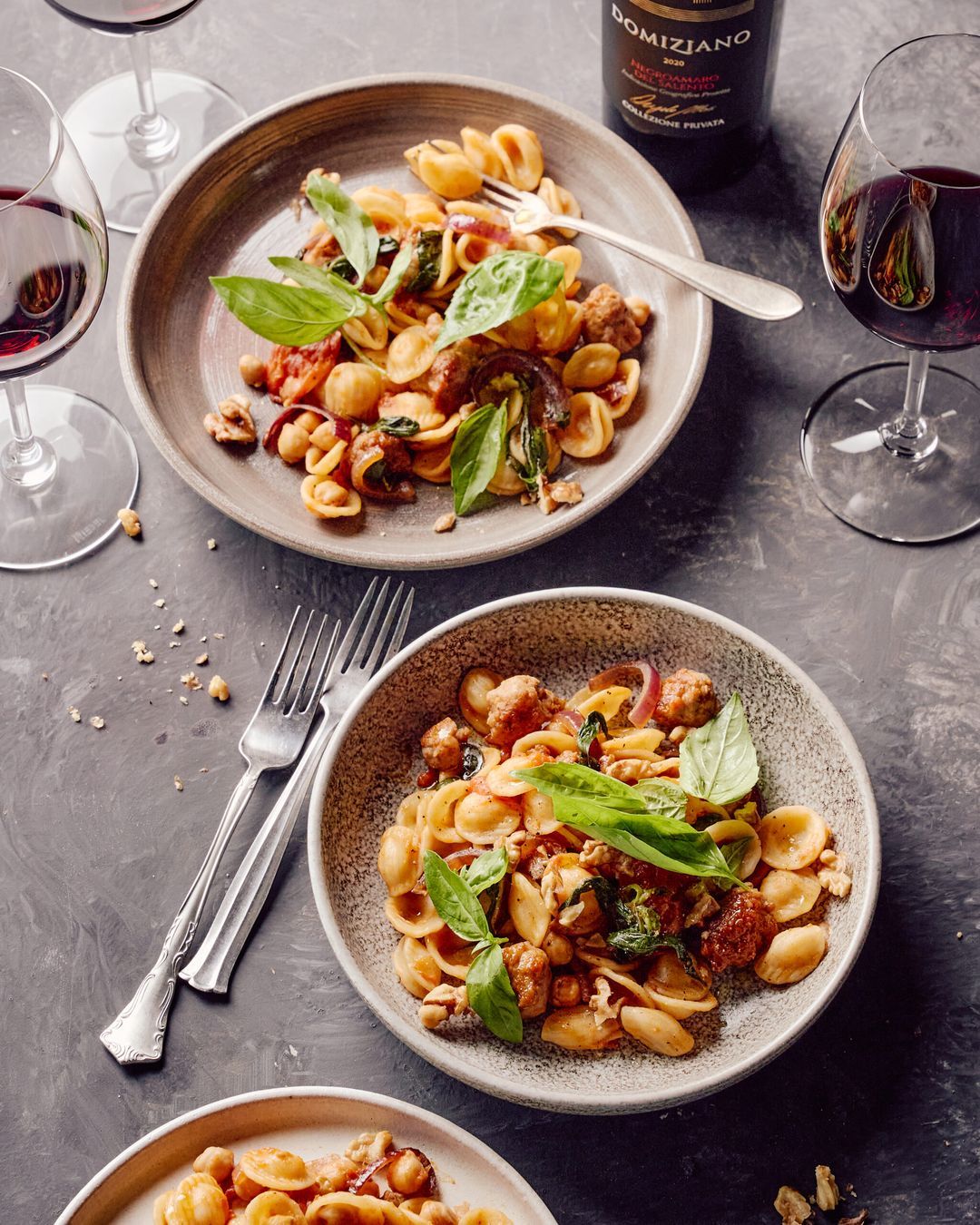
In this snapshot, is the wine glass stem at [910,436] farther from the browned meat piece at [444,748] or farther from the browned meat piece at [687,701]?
the browned meat piece at [444,748]

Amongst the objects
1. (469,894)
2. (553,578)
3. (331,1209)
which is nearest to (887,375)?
(553,578)

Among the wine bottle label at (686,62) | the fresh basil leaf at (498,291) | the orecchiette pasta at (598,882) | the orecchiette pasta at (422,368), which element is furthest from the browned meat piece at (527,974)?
the wine bottle label at (686,62)

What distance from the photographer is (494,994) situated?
2188mm

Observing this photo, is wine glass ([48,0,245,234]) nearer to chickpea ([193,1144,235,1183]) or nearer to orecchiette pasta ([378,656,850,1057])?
orecchiette pasta ([378,656,850,1057])

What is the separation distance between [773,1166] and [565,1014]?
414 millimetres

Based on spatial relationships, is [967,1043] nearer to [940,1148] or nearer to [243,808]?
[940,1148]

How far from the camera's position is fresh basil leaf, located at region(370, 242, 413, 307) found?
268cm

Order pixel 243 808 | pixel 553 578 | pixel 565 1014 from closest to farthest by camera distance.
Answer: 1. pixel 565 1014
2. pixel 243 808
3. pixel 553 578

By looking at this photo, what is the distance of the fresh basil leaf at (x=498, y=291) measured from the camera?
258cm

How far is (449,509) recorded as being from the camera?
2701mm

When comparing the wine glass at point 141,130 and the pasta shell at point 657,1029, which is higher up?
the wine glass at point 141,130

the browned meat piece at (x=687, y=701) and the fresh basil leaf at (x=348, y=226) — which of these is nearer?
the browned meat piece at (x=687, y=701)

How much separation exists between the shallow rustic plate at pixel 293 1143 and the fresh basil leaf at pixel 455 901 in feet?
0.87

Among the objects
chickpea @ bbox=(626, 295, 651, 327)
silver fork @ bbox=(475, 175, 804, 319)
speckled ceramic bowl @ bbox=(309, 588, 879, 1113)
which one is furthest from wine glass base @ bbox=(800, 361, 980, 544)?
speckled ceramic bowl @ bbox=(309, 588, 879, 1113)
